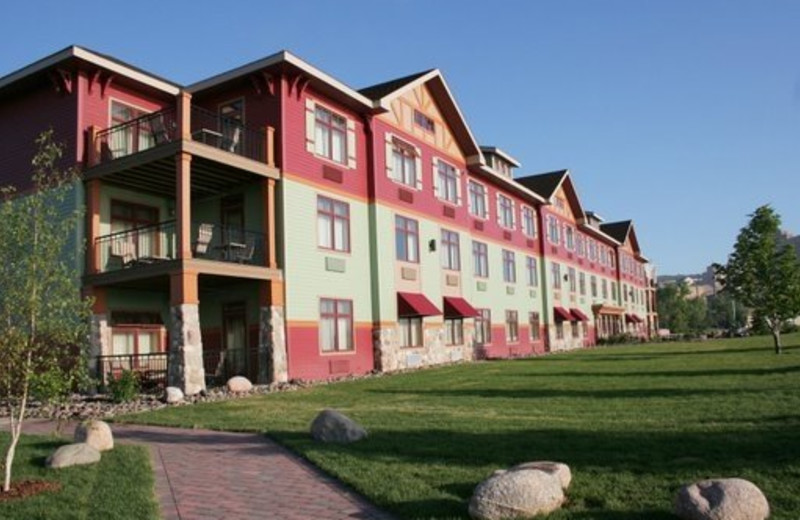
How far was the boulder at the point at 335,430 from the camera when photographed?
10.4 m

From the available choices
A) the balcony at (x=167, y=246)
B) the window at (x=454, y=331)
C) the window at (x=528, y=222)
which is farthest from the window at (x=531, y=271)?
the balcony at (x=167, y=246)

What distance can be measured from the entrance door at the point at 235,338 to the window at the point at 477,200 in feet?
51.2

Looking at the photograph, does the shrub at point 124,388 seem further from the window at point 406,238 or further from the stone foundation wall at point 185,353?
the window at point 406,238

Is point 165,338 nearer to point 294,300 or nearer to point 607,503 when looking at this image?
point 294,300

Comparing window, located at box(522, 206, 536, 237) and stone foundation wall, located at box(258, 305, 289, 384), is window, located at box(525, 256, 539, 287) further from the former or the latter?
stone foundation wall, located at box(258, 305, 289, 384)

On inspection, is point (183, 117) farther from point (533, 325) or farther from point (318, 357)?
point (533, 325)

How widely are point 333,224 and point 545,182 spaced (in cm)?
2889

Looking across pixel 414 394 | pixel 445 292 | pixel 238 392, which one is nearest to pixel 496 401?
pixel 414 394

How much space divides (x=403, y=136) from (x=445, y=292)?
687 centimetres

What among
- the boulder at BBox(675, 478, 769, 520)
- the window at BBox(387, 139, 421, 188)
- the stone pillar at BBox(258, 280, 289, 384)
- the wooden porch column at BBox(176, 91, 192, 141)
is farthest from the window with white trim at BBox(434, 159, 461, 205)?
the boulder at BBox(675, 478, 769, 520)

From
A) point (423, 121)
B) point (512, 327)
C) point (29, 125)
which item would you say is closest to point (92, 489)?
point (29, 125)

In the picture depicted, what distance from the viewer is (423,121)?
30359 mm

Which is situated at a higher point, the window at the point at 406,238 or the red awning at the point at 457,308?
the window at the point at 406,238

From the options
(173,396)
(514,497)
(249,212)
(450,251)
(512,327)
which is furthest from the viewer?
(512,327)
